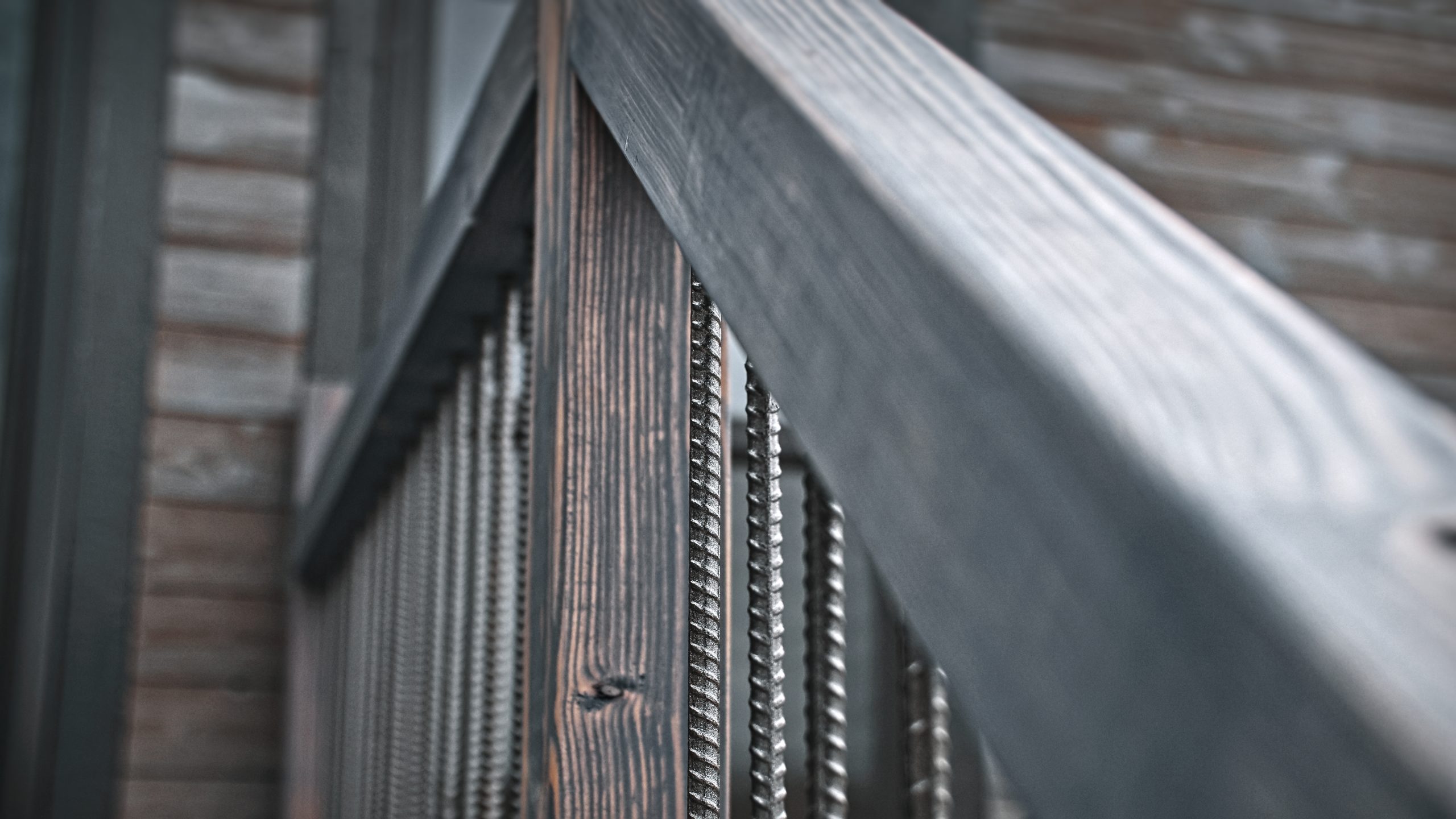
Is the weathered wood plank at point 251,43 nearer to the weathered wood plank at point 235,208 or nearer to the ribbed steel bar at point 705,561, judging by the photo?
the weathered wood plank at point 235,208

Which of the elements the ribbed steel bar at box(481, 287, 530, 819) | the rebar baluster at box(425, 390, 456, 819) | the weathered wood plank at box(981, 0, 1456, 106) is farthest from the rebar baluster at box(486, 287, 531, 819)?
the weathered wood plank at box(981, 0, 1456, 106)

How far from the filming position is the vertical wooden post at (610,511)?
610 mm

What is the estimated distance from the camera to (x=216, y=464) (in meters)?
2.35

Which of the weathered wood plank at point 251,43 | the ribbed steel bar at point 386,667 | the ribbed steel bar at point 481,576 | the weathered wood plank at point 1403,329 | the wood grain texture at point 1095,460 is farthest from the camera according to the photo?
the weathered wood plank at point 1403,329

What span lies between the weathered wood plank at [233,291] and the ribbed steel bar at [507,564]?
5.22ft

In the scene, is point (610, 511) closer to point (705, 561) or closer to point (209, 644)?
point (705, 561)

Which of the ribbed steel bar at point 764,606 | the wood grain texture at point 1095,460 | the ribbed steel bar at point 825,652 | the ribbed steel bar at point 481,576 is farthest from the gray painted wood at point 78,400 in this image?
the wood grain texture at point 1095,460

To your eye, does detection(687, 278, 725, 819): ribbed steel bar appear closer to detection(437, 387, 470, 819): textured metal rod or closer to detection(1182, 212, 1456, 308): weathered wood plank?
detection(437, 387, 470, 819): textured metal rod

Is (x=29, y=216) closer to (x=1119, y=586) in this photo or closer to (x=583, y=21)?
(x=583, y=21)

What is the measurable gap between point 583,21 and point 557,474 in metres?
0.22

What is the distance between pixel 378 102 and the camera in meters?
2.52

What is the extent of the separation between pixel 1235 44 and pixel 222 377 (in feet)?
7.69

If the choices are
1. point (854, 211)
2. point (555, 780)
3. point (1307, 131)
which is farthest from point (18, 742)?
point (1307, 131)

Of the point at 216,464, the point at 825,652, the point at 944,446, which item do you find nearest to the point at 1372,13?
the point at 216,464
